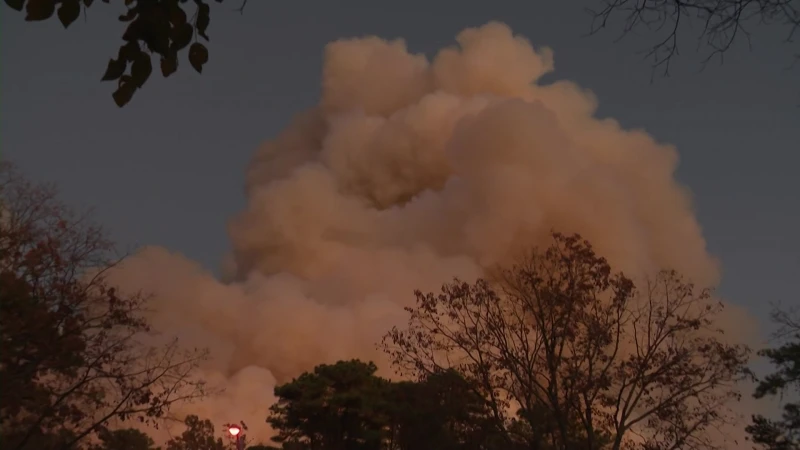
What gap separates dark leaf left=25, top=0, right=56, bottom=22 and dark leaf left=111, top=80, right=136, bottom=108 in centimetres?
41

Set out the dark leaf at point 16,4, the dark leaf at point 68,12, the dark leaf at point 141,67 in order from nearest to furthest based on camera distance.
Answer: the dark leaf at point 16,4 < the dark leaf at point 68,12 < the dark leaf at point 141,67

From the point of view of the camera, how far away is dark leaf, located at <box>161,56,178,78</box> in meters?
3.45

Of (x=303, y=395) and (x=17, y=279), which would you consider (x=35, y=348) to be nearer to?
(x=17, y=279)

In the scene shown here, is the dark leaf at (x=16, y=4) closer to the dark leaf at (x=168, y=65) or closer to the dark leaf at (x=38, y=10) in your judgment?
the dark leaf at (x=38, y=10)

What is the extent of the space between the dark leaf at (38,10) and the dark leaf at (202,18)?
617 millimetres

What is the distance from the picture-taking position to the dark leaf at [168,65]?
3.45m

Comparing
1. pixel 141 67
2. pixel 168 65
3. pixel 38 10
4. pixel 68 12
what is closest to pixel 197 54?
pixel 168 65

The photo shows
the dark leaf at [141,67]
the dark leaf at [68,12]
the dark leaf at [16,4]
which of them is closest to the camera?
the dark leaf at [16,4]

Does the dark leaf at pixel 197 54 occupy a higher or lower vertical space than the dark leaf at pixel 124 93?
higher

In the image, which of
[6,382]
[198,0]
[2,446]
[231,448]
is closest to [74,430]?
[2,446]

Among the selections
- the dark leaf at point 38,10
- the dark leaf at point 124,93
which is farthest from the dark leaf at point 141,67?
the dark leaf at point 38,10

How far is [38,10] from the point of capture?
3.12m

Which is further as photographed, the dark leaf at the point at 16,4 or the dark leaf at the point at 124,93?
the dark leaf at the point at 124,93

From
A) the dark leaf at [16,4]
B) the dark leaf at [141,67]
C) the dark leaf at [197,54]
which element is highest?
the dark leaf at [197,54]
